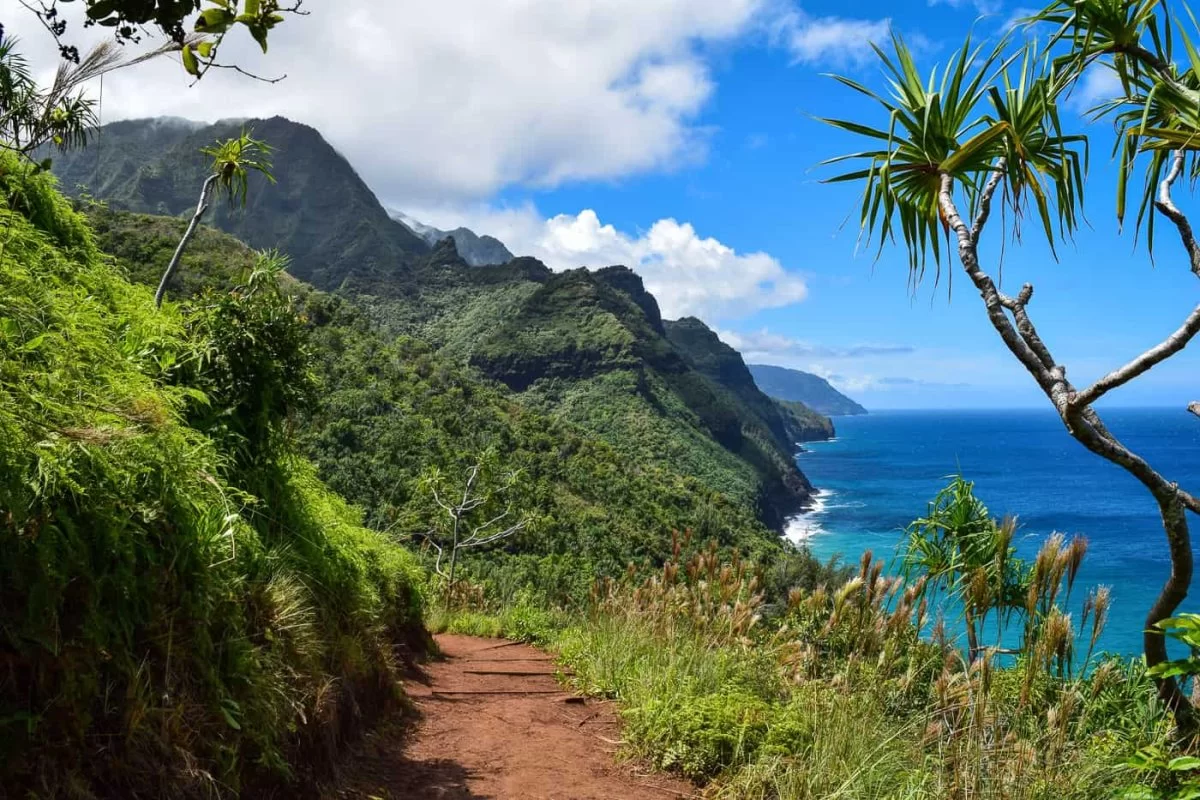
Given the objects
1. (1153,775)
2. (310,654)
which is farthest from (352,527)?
(1153,775)

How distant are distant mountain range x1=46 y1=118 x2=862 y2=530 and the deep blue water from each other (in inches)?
354

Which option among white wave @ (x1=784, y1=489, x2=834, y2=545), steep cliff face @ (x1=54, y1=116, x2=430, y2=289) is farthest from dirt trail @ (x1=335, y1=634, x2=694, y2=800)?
steep cliff face @ (x1=54, y1=116, x2=430, y2=289)

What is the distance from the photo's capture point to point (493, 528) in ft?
94.8

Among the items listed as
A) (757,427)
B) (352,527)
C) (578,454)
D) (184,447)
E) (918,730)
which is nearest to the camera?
(184,447)

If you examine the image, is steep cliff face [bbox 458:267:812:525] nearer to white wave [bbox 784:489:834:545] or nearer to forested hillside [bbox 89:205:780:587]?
white wave [bbox 784:489:834:545]

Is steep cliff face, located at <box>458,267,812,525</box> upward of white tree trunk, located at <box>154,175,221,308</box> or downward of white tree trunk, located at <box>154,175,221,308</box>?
upward

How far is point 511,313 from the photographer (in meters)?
96.0

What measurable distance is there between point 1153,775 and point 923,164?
299cm

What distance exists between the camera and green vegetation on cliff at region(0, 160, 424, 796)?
2.05 meters

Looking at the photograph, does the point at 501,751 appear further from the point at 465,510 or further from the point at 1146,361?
the point at 465,510

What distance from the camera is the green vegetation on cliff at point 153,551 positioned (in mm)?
2047

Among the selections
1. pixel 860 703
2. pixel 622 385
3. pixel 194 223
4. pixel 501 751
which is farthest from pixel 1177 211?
pixel 622 385

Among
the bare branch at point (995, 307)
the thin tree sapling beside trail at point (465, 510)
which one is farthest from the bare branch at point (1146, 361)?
the thin tree sapling beside trail at point (465, 510)

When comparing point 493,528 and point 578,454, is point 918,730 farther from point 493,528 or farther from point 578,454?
point 578,454
